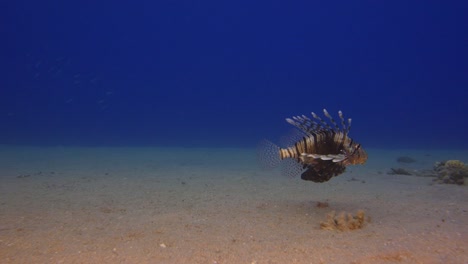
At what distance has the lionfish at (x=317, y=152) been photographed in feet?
13.7

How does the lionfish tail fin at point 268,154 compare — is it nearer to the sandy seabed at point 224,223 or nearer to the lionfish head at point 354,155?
the sandy seabed at point 224,223

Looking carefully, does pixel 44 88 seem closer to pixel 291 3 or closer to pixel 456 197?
pixel 456 197

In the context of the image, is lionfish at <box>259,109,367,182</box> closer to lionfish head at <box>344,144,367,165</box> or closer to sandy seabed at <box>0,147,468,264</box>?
lionfish head at <box>344,144,367,165</box>

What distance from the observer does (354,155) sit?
4.13 meters

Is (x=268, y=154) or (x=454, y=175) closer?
(x=268, y=154)

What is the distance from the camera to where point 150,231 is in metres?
4.20

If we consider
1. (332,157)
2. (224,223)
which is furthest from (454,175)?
(224,223)

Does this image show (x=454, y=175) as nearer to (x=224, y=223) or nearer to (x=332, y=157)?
(x=332, y=157)

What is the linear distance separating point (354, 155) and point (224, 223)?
206 cm

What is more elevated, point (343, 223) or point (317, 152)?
point (317, 152)

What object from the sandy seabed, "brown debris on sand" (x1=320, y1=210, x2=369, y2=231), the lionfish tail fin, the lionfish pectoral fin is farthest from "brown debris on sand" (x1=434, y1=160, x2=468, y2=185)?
the lionfish tail fin

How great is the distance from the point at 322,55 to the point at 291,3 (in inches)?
713

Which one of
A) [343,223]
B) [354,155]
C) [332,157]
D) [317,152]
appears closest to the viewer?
[332,157]

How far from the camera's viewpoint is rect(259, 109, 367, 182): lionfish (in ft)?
13.7
